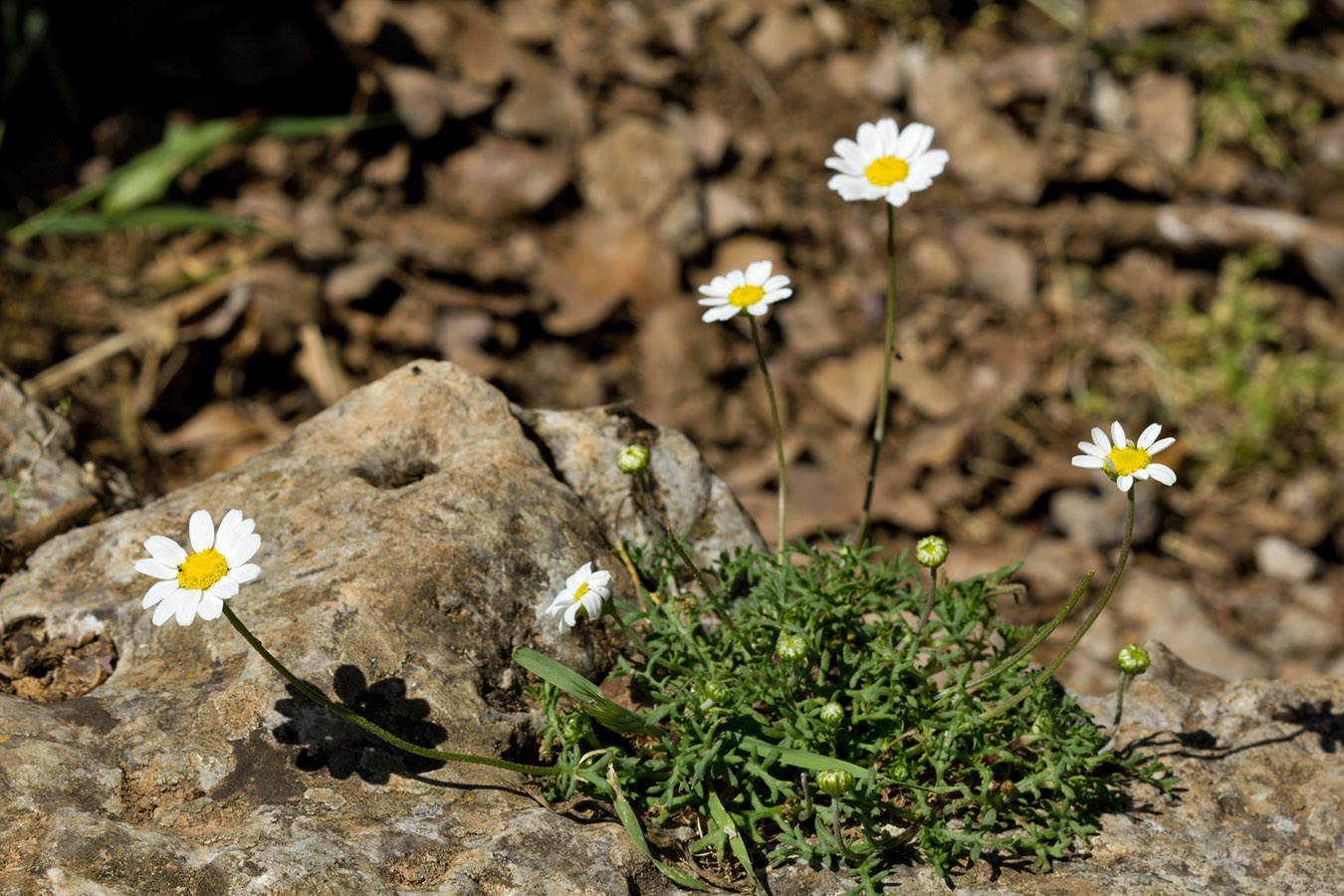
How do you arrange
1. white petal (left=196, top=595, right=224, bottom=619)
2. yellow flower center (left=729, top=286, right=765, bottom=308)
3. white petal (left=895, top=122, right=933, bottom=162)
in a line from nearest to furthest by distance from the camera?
white petal (left=196, top=595, right=224, bottom=619) → yellow flower center (left=729, top=286, right=765, bottom=308) → white petal (left=895, top=122, right=933, bottom=162)

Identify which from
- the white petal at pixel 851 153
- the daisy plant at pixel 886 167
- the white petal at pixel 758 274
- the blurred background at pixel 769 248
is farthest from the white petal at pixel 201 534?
the blurred background at pixel 769 248

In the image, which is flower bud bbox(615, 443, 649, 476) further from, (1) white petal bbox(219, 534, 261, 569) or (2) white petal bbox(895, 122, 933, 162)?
(2) white petal bbox(895, 122, 933, 162)

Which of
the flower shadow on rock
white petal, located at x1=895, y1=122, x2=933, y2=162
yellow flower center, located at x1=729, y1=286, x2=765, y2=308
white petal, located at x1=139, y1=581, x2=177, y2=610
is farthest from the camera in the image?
white petal, located at x1=895, y1=122, x2=933, y2=162

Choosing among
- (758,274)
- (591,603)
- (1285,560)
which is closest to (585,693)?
(591,603)

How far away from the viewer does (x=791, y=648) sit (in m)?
2.77

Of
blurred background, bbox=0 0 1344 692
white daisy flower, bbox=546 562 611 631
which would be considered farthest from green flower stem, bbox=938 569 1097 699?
blurred background, bbox=0 0 1344 692

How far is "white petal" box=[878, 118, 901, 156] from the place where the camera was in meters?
3.37

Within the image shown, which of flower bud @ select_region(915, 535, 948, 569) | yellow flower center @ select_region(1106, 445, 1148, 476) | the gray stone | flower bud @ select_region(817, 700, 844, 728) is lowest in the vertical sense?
the gray stone

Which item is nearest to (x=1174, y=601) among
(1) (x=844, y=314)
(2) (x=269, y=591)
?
(1) (x=844, y=314)

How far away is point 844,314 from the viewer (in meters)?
6.85

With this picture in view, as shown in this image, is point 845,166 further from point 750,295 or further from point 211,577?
point 211,577

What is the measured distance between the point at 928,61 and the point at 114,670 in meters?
6.39

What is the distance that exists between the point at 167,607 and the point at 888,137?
2.42 m

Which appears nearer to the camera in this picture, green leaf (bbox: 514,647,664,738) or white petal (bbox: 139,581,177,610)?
white petal (bbox: 139,581,177,610)
